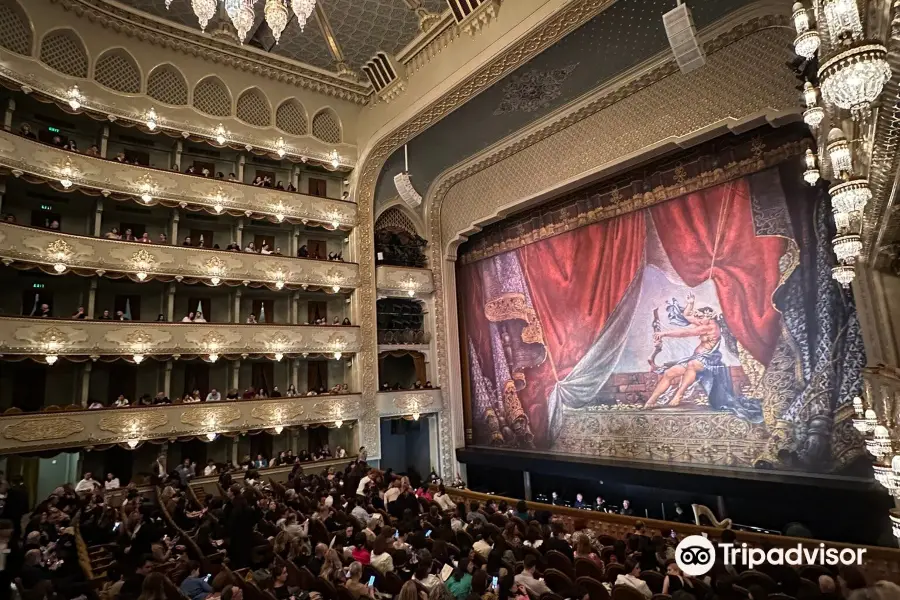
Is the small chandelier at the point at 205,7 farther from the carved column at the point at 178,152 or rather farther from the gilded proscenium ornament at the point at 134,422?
the gilded proscenium ornament at the point at 134,422

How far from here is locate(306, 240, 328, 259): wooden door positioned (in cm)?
1590

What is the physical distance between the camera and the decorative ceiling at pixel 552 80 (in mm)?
9758

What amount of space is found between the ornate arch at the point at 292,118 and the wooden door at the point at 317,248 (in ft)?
10.8

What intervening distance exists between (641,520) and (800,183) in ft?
22.7

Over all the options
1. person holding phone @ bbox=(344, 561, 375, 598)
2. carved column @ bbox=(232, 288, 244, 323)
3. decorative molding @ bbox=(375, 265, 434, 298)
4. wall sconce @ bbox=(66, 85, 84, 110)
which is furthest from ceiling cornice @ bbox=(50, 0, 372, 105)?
person holding phone @ bbox=(344, 561, 375, 598)

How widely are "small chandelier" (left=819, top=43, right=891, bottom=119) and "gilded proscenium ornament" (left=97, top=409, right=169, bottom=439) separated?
13094 mm

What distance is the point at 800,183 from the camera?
9.57 metres

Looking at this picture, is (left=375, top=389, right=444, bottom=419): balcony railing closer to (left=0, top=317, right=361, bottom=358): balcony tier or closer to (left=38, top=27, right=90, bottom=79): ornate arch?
(left=0, top=317, right=361, bottom=358): balcony tier

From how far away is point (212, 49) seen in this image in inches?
520

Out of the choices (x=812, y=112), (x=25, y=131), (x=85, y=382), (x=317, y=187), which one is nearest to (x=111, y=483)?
(x=85, y=382)

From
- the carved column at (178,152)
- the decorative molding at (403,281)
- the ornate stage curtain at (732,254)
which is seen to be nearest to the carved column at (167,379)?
the carved column at (178,152)

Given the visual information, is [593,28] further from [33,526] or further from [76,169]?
[33,526]

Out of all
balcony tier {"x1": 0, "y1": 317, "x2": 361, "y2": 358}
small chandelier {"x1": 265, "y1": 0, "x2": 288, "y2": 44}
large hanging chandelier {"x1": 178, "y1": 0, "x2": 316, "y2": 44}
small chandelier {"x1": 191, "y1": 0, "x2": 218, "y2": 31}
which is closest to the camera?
large hanging chandelier {"x1": 178, "y1": 0, "x2": 316, "y2": 44}

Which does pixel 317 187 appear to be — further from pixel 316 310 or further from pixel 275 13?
pixel 275 13
